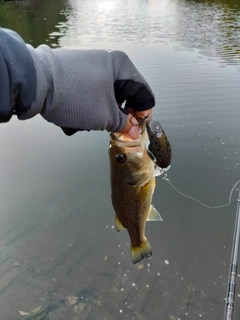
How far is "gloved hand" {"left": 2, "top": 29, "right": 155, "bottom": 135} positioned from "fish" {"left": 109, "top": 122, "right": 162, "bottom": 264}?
31 centimetres

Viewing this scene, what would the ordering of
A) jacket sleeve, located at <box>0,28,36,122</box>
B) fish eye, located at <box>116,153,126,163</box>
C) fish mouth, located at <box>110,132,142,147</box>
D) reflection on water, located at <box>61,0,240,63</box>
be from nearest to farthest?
jacket sleeve, located at <box>0,28,36,122</box>, fish mouth, located at <box>110,132,142,147</box>, fish eye, located at <box>116,153,126,163</box>, reflection on water, located at <box>61,0,240,63</box>

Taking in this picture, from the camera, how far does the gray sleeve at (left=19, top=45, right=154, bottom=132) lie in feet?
3.59

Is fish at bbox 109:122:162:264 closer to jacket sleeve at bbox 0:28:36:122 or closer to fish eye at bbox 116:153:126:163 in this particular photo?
fish eye at bbox 116:153:126:163

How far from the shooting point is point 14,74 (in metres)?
1.01

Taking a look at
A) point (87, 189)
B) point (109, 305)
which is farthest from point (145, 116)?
point (87, 189)

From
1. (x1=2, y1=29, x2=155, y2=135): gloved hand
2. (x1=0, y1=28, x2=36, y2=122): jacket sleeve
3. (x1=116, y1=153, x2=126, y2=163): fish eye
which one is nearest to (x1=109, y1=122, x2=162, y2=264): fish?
(x1=116, y1=153, x2=126, y2=163): fish eye

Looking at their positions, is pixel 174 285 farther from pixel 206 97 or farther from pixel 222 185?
pixel 206 97

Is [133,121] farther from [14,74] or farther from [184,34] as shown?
[184,34]

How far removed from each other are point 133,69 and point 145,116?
276 mm

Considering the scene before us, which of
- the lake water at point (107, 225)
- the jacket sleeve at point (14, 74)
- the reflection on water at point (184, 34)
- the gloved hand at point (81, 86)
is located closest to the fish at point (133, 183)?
the gloved hand at point (81, 86)

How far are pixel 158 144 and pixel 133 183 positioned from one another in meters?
0.49

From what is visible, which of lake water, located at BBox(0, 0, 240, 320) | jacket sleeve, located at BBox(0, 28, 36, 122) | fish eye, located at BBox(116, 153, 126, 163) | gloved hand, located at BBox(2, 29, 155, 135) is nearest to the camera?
jacket sleeve, located at BBox(0, 28, 36, 122)

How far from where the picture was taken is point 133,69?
1288 mm

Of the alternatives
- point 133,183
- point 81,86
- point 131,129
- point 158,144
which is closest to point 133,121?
point 131,129
